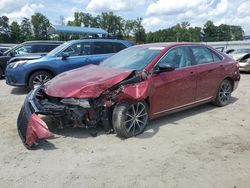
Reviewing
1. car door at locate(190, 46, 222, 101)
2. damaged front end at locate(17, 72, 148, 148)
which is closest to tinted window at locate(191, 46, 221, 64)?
Answer: car door at locate(190, 46, 222, 101)

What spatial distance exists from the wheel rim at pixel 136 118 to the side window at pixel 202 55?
201 centimetres

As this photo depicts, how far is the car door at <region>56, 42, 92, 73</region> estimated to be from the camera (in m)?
10.1

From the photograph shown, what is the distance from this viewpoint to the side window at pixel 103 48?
11.0 m

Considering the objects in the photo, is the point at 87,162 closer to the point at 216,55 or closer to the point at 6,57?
the point at 216,55

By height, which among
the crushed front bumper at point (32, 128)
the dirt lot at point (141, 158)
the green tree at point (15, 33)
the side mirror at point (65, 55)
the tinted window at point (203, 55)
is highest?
the tinted window at point (203, 55)

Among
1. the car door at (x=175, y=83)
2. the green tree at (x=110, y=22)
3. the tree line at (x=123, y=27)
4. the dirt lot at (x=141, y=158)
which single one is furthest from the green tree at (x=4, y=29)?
the dirt lot at (x=141, y=158)

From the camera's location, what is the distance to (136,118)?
5707mm

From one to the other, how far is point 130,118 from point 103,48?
591 cm

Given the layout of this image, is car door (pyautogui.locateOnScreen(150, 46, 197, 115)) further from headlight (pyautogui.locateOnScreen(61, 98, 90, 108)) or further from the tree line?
the tree line

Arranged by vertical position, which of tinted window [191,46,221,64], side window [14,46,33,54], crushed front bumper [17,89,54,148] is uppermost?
tinted window [191,46,221,64]

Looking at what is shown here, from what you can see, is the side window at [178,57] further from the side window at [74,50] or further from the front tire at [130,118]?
the side window at [74,50]

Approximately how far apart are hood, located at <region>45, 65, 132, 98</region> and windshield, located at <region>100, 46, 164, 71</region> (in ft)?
1.12

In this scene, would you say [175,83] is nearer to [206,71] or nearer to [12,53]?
[206,71]

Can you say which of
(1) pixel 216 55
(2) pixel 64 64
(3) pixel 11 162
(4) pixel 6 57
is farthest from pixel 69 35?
(3) pixel 11 162
